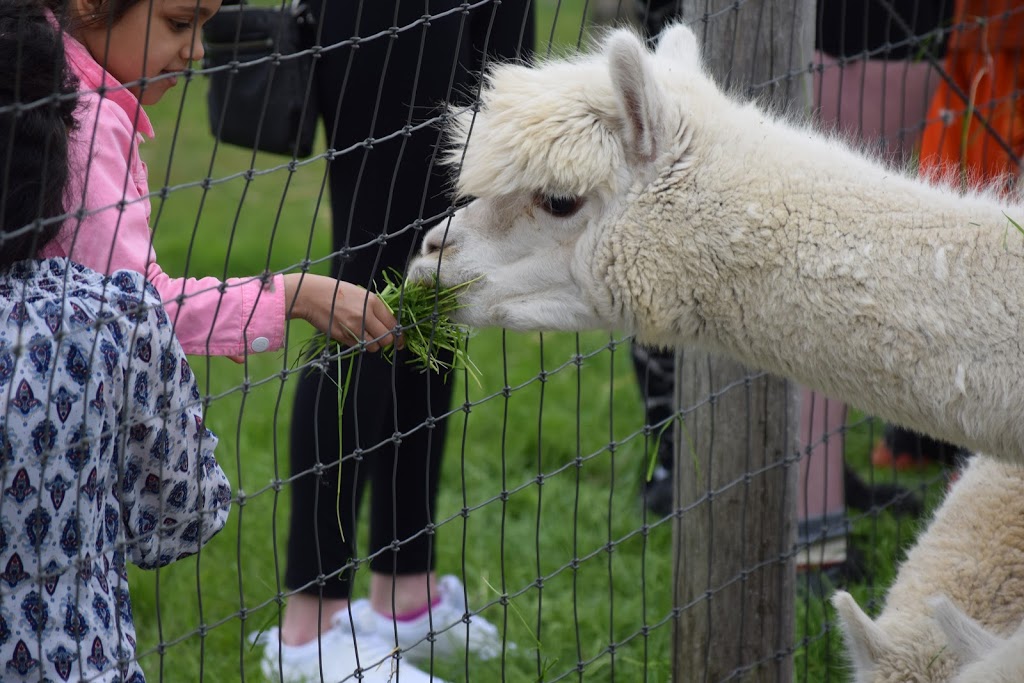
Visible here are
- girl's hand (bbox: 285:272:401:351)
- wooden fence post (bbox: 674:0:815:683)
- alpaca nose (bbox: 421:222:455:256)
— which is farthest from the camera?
wooden fence post (bbox: 674:0:815:683)

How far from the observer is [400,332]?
2.04 m

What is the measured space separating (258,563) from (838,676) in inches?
63.4

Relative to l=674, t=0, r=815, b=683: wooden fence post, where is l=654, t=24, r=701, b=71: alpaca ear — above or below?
above

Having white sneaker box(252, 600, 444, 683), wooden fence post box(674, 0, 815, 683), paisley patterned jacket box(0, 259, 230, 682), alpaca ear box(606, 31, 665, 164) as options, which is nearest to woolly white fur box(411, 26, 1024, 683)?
alpaca ear box(606, 31, 665, 164)

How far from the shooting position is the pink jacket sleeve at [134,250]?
1667 millimetres

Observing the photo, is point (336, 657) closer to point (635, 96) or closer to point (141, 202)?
point (141, 202)

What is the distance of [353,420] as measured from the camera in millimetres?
2590

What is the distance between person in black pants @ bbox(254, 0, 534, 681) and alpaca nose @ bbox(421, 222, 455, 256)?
0.16 feet

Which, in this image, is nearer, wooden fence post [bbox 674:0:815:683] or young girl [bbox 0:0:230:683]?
young girl [bbox 0:0:230:683]

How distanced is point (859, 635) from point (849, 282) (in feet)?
2.05

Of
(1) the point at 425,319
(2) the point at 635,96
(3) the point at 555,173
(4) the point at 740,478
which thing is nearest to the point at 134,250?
(1) the point at 425,319

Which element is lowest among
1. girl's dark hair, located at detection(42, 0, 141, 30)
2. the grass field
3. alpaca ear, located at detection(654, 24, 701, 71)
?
the grass field

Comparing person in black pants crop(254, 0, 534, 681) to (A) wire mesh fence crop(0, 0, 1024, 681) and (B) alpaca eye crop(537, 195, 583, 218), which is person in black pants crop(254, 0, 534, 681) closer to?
(A) wire mesh fence crop(0, 0, 1024, 681)

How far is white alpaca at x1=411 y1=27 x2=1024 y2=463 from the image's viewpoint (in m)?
1.92
